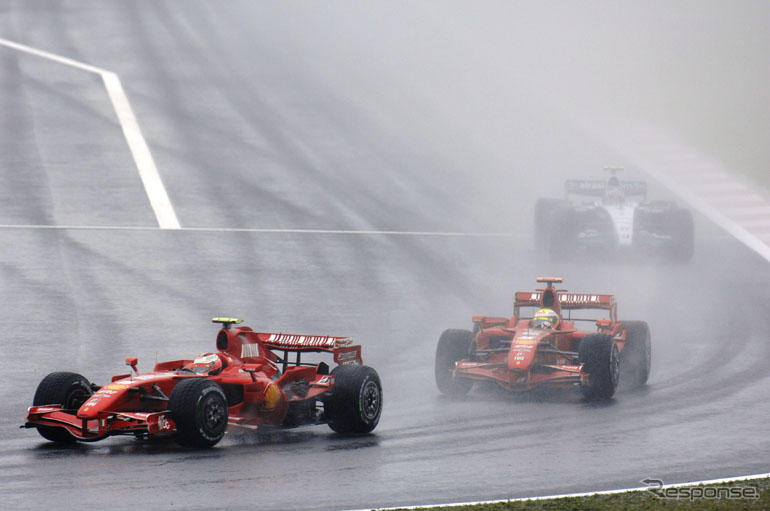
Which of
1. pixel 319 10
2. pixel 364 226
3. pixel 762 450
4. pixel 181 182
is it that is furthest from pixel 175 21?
pixel 762 450

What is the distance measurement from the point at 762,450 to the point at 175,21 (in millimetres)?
42807

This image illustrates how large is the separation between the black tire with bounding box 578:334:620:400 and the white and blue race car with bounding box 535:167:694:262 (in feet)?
40.6

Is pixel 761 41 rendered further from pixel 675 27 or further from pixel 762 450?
pixel 762 450

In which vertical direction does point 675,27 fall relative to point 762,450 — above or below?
above

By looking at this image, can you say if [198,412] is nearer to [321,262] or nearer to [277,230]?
[321,262]

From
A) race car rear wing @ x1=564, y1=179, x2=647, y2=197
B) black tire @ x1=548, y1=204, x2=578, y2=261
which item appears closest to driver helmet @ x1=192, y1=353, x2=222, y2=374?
black tire @ x1=548, y1=204, x2=578, y2=261

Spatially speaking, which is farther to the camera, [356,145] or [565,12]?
[565,12]

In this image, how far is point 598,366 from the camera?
727 inches

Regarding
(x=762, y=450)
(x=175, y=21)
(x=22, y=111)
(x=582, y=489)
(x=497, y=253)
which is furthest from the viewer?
(x=175, y=21)

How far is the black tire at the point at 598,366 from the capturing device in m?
18.4

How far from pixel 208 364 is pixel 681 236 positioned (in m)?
18.2

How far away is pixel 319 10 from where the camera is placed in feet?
196

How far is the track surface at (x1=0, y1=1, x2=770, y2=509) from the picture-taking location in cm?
1337

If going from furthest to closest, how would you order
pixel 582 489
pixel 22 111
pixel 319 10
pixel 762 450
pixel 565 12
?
pixel 565 12 < pixel 319 10 < pixel 22 111 < pixel 762 450 < pixel 582 489
